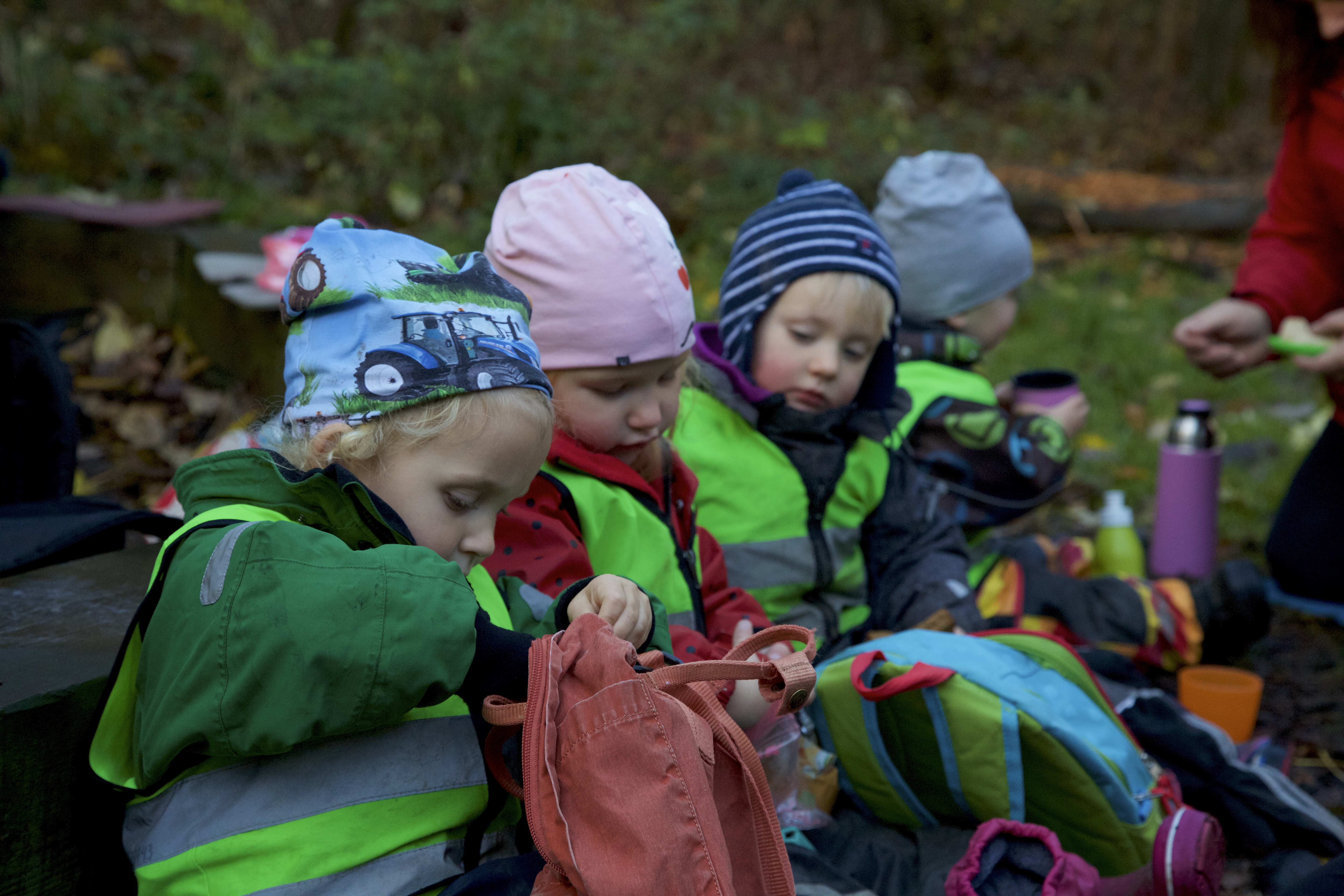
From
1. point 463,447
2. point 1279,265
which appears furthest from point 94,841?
point 1279,265

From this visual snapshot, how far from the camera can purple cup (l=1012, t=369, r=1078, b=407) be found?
358 cm

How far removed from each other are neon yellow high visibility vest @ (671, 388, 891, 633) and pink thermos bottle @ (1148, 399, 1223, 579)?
1.47 meters

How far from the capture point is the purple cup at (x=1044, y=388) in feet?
11.8

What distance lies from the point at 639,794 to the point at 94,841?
2.92 ft

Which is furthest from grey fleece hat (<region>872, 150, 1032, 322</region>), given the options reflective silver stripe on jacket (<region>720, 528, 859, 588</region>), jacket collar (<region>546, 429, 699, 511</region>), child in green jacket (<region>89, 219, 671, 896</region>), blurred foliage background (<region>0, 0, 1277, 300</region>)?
blurred foliage background (<region>0, 0, 1277, 300</region>)

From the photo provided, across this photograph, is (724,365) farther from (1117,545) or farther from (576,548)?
(1117,545)

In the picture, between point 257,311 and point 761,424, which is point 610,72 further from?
point 761,424

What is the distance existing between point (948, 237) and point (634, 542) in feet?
6.10

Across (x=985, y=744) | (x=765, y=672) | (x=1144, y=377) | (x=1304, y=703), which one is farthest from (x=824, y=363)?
(x=1144, y=377)

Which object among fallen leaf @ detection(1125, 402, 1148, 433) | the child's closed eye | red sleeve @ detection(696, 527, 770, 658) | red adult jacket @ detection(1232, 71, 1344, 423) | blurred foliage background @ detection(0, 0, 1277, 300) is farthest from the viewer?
blurred foliage background @ detection(0, 0, 1277, 300)

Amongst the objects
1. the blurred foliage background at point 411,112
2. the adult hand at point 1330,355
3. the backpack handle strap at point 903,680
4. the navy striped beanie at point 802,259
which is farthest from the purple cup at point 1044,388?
the blurred foliage background at point 411,112

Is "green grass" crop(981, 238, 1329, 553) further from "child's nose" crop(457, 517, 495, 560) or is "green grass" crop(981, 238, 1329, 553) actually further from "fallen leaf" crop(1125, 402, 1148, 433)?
"child's nose" crop(457, 517, 495, 560)

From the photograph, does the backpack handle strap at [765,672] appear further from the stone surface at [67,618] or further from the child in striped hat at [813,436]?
the child in striped hat at [813,436]

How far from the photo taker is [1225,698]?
2.91m
